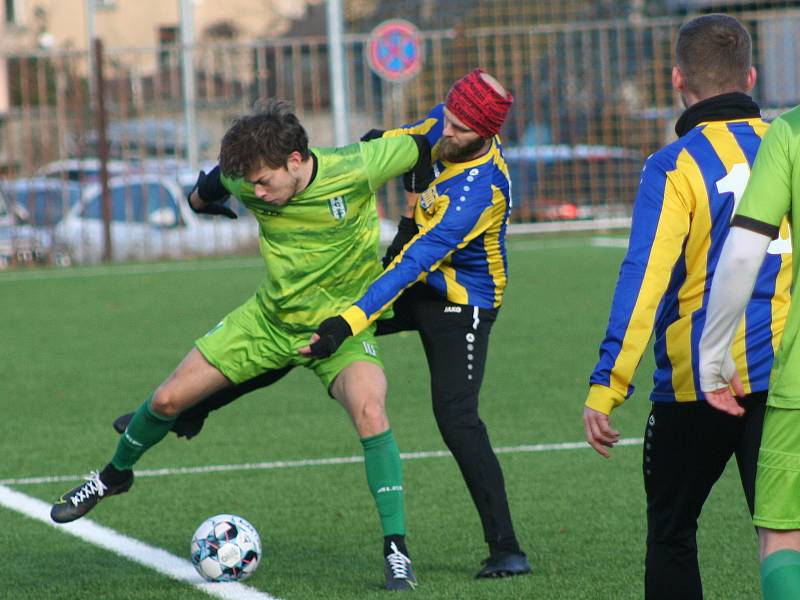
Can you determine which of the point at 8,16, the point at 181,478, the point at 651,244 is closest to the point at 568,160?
the point at 181,478

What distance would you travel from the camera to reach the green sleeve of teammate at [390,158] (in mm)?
5805

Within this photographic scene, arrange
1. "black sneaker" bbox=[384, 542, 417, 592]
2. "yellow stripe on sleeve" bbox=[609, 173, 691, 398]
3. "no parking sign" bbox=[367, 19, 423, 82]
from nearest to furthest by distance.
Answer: "yellow stripe on sleeve" bbox=[609, 173, 691, 398] → "black sneaker" bbox=[384, 542, 417, 592] → "no parking sign" bbox=[367, 19, 423, 82]

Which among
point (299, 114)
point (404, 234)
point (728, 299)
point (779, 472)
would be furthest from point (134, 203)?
point (779, 472)

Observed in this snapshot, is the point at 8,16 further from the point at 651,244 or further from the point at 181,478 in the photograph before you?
the point at 651,244

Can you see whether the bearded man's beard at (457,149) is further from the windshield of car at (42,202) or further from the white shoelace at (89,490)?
the windshield of car at (42,202)

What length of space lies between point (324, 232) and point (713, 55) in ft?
6.56

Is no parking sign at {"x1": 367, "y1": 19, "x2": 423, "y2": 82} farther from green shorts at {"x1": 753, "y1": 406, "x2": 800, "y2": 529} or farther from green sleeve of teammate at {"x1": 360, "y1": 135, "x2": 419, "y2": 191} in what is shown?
green shorts at {"x1": 753, "y1": 406, "x2": 800, "y2": 529}

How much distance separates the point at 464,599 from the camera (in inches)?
213

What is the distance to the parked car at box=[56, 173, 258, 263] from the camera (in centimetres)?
2006

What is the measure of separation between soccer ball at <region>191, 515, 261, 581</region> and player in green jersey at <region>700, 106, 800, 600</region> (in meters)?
2.53

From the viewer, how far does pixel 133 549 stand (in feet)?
20.7

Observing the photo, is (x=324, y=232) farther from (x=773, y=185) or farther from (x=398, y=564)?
(x=773, y=185)

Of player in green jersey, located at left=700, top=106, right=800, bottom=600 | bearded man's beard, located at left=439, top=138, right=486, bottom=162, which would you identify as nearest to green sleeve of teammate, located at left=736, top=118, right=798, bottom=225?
player in green jersey, located at left=700, top=106, right=800, bottom=600

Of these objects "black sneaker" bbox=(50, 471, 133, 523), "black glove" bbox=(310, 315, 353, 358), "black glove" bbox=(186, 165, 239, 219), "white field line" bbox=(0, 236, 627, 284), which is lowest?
"white field line" bbox=(0, 236, 627, 284)
